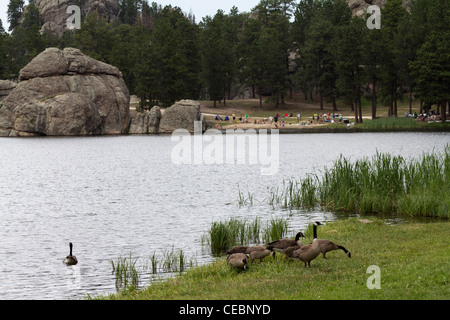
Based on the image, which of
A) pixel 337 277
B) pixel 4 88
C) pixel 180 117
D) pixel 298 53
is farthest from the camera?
pixel 298 53

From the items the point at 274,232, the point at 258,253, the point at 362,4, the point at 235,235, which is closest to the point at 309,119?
the point at 362,4

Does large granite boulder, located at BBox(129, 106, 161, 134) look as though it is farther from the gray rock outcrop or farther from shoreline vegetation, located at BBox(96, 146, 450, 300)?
shoreline vegetation, located at BBox(96, 146, 450, 300)

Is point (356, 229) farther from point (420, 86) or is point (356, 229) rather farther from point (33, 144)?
point (420, 86)

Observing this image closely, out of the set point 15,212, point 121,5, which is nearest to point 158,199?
point 15,212

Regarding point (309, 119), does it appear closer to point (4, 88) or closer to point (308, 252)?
point (4, 88)

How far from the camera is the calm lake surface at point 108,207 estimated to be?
15.4 metres

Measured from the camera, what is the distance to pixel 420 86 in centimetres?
7188

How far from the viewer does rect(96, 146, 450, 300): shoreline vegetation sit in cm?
1059

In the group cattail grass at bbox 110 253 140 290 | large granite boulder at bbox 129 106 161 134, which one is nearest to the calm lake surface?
cattail grass at bbox 110 253 140 290

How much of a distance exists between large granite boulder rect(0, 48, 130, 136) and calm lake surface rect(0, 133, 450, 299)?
18160mm

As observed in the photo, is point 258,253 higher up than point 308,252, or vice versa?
point 308,252

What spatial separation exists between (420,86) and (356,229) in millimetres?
59189

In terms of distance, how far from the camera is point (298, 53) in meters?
105

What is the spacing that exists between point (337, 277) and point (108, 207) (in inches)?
647
